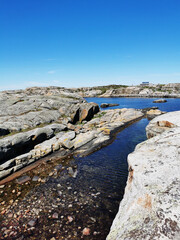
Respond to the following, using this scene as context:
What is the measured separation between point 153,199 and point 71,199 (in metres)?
8.53

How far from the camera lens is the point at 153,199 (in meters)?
6.26

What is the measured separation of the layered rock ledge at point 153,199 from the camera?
5.38 meters

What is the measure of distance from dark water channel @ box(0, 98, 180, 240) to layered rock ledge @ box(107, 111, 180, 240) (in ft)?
13.6

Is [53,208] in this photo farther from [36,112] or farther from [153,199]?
[36,112]

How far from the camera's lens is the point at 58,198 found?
1270cm

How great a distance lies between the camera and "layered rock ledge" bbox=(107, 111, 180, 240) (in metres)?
5.38

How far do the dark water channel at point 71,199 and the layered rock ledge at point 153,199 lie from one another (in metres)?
4.14

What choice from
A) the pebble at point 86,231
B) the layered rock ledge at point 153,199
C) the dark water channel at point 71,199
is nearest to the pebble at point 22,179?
the dark water channel at point 71,199

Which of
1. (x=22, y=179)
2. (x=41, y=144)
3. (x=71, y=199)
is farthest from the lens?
(x=41, y=144)

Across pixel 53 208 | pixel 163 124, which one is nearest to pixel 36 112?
pixel 53 208

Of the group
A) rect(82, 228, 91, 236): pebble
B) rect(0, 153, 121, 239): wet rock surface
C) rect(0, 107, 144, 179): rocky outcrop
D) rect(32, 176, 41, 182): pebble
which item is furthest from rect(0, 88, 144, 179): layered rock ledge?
rect(82, 228, 91, 236): pebble

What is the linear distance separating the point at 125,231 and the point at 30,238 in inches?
287

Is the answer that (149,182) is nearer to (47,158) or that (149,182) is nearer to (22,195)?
(22,195)

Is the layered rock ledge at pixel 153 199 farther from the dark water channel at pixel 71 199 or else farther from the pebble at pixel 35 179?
the pebble at pixel 35 179
